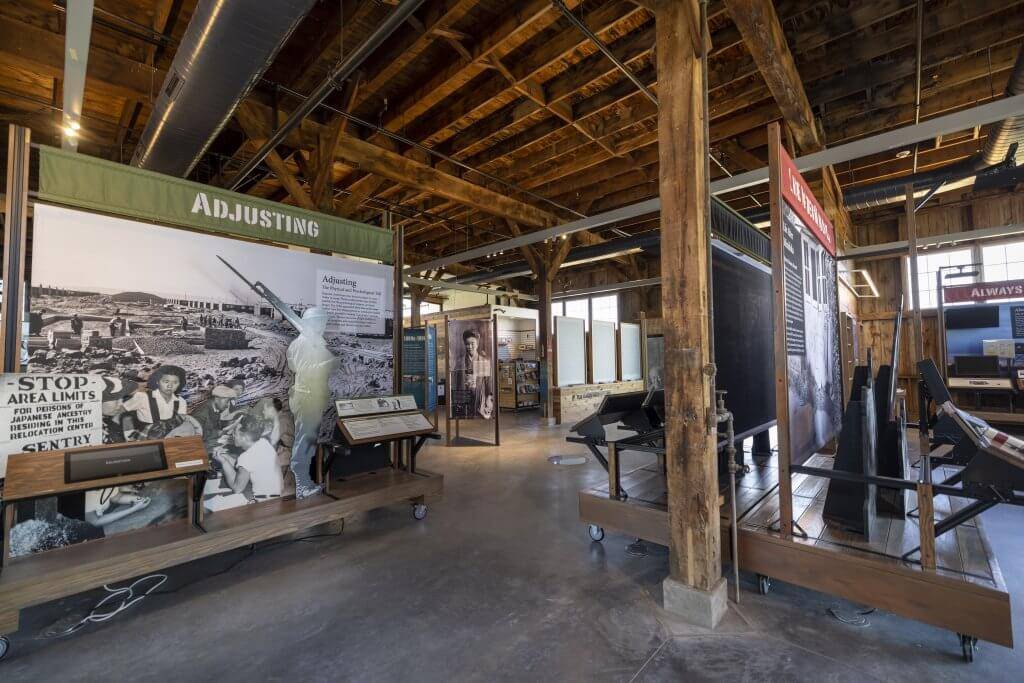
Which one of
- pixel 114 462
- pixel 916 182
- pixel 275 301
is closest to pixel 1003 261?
pixel 916 182

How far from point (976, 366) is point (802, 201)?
25.4ft

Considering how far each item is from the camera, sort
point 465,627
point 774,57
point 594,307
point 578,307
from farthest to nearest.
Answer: point 578,307 → point 594,307 → point 774,57 → point 465,627

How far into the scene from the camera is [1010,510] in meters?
3.96

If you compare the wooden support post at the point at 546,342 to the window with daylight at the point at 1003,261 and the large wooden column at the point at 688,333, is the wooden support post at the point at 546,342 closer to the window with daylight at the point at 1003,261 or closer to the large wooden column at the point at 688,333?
the large wooden column at the point at 688,333

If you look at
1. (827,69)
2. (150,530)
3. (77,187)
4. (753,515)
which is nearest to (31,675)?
(150,530)

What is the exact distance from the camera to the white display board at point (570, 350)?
9.55m

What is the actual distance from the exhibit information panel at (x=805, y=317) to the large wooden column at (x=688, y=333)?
534mm

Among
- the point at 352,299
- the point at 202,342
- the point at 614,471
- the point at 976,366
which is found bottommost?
the point at 614,471

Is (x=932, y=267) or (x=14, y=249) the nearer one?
(x=14, y=249)

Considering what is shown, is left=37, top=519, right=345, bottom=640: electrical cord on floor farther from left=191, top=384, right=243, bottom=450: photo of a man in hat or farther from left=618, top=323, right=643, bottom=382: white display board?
left=618, top=323, right=643, bottom=382: white display board

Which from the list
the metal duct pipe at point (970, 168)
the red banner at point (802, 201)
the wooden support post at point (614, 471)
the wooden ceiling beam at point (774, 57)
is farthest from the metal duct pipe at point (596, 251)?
the wooden support post at point (614, 471)

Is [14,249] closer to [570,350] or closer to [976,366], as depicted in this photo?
[570,350]

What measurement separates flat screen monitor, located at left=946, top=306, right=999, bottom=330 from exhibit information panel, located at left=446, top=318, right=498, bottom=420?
28.0 feet

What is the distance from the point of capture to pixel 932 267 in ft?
32.4
